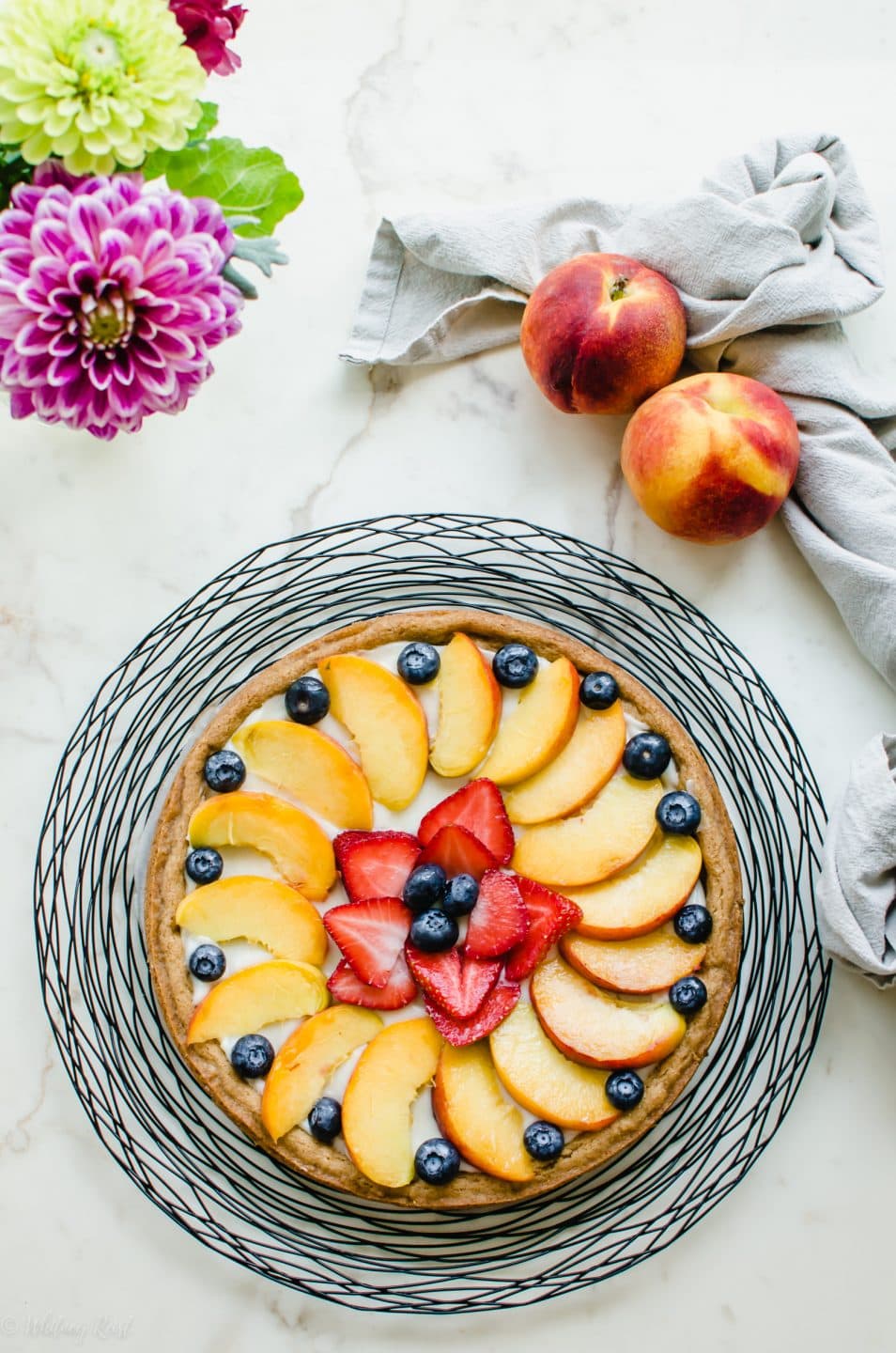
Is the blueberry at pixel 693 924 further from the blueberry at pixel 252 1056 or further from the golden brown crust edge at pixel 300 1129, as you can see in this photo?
the blueberry at pixel 252 1056

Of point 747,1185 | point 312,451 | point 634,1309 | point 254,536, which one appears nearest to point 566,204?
point 312,451

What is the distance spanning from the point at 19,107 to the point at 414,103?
125 centimetres

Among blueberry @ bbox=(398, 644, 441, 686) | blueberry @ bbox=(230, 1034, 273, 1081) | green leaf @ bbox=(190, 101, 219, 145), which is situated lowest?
blueberry @ bbox=(230, 1034, 273, 1081)

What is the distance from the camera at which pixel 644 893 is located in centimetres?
217

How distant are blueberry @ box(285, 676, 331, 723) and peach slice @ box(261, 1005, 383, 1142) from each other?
538mm

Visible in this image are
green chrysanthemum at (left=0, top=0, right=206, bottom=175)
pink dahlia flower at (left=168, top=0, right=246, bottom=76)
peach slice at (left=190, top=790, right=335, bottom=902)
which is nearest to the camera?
green chrysanthemum at (left=0, top=0, right=206, bottom=175)

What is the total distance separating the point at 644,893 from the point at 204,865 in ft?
2.68

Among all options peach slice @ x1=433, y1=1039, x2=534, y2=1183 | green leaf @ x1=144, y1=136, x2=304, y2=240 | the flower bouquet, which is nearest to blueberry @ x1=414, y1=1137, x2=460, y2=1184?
peach slice @ x1=433, y1=1039, x2=534, y2=1183

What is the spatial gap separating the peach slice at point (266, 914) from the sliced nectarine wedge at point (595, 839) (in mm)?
401

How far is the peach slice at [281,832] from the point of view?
2.18 metres

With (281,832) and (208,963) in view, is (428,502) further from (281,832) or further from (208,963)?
(208,963)

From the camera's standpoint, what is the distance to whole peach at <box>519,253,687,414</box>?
7.16 ft

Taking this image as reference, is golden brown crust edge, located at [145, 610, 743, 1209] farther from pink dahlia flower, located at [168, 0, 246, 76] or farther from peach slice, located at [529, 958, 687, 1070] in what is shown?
pink dahlia flower, located at [168, 0, 246, 76]

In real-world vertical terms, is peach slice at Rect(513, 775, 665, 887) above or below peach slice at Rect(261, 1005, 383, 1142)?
above
